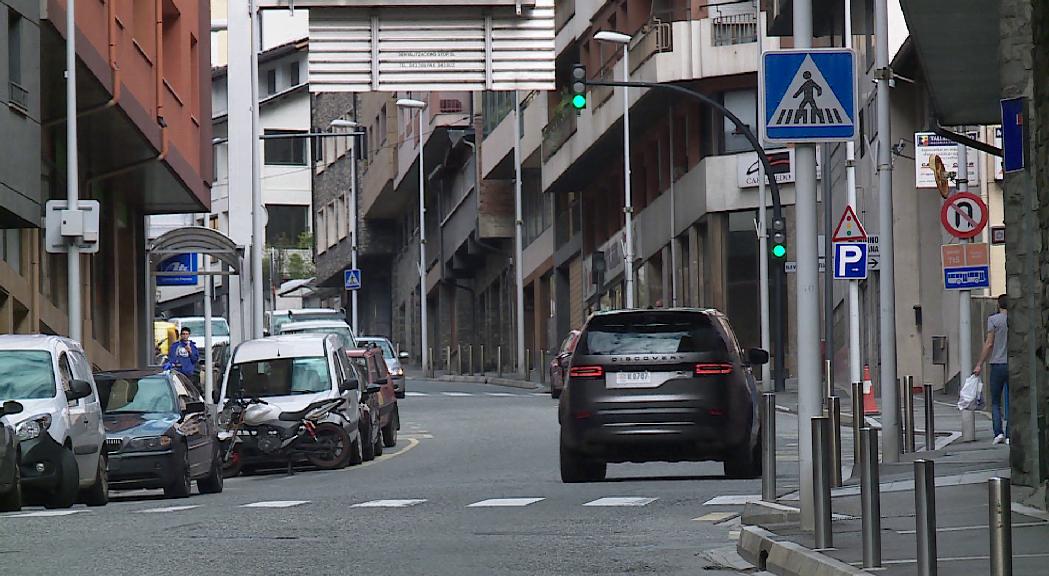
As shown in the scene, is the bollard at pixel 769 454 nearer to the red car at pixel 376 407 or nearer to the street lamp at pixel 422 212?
the red car at pixel 376 407

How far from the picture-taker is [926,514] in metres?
9.02

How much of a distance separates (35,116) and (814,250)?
54.7ft

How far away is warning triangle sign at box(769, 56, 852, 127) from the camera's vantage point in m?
13.5

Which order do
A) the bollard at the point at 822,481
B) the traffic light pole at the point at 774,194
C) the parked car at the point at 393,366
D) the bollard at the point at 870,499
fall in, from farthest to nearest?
the parked car at the point at 393,366 < the traffic light pole at the point at 774,194 < the bollard at the point at 822,481 < the bollard at the point at 870,499

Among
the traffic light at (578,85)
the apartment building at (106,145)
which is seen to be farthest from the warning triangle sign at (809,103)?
the traffic light at (578,85)

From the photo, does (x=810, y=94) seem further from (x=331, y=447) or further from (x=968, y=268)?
(x=331, y=447)

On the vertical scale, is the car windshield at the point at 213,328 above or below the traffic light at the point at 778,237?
below

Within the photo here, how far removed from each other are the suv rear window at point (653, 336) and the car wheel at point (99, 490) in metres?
4.66

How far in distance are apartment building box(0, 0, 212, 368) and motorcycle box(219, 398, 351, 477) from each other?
3.80m

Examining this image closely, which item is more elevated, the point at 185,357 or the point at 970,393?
the point at 185,357

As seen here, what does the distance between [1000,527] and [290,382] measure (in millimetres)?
20412

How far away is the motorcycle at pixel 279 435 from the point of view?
86.6 feet

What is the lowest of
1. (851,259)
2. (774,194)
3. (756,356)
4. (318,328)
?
(756,356)

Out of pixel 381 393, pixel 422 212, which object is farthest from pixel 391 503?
pixel 422 212
